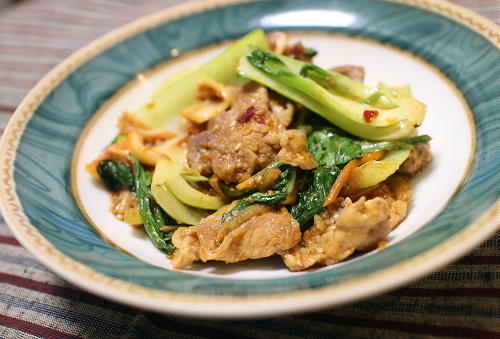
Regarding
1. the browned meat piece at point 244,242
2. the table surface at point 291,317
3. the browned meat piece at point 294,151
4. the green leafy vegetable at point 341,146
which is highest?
the browned meat piece at point 294,151

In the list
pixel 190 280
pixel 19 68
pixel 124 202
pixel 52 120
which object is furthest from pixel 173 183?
pixel 19 68

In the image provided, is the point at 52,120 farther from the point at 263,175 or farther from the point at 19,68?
the point at 19,68

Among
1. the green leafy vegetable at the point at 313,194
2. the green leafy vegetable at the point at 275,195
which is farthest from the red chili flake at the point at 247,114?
the green leafy vegetable at the point at 313,194

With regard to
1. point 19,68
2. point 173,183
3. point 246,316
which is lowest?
point 19,68

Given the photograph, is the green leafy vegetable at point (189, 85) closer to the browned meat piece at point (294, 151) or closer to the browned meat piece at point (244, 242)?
the browned meat piece at point (294, 151)

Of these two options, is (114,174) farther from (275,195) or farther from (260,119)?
(275,195)
